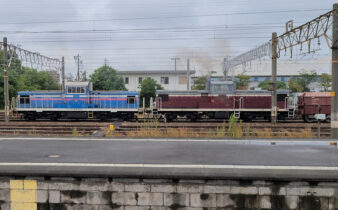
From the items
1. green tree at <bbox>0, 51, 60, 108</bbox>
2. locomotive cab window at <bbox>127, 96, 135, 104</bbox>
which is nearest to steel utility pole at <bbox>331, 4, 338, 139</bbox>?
locomotive cab window at <bbox>127, 96, 135, 104</bbox>

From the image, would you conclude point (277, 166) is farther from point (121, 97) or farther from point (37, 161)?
point (121, 97)

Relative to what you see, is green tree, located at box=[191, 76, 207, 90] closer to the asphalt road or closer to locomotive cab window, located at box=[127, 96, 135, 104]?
locomotive cab window, located at box=[127, 96, 135, 104]

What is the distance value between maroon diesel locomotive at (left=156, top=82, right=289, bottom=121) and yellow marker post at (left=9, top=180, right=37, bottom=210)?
786 inches

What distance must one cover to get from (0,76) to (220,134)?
4341cm

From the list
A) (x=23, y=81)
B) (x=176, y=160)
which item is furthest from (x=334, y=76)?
(x=23, y=81)

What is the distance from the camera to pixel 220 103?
2558 cm

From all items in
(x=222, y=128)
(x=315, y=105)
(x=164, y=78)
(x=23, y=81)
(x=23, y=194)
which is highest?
(x=164, y=78)

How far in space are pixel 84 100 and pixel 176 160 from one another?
21.4 meters

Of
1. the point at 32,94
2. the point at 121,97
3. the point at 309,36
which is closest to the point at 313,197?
the point at 309,36

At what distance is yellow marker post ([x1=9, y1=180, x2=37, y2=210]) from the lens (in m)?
6.11

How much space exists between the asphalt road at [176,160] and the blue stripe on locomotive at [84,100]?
16.3 m

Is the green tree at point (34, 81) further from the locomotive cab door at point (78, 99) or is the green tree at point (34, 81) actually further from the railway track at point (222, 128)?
the railway track at point (222, 128)

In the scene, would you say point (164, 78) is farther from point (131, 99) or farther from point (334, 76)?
point (334, 76)

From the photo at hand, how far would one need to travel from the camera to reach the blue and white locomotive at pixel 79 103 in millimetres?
26609
